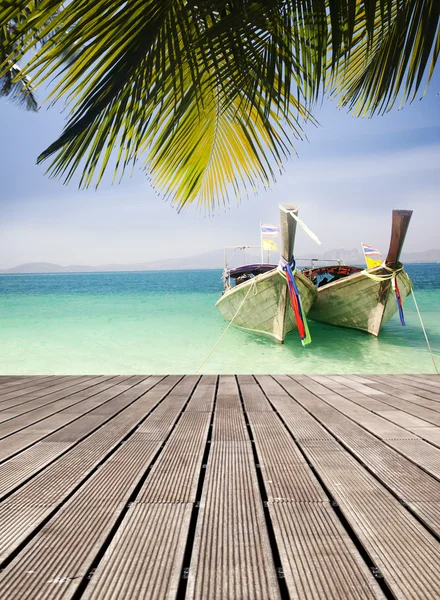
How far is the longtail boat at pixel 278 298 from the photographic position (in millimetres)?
8898

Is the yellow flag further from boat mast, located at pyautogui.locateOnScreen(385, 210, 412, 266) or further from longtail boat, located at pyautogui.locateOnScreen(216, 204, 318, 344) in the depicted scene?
boat mast, located at pyautogui.locateOnScreen(385, 210, 412, 266)

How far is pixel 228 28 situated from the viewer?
162 cm

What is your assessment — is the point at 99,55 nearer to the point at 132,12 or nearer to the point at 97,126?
→ the point at 132,12

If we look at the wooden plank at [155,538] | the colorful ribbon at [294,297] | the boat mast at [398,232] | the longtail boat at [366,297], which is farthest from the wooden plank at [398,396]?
the longtail boat at [366,297]

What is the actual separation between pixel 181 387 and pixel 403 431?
1.85 meters

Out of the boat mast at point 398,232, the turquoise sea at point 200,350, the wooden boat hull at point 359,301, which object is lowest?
the turquoise sea at point 200,350

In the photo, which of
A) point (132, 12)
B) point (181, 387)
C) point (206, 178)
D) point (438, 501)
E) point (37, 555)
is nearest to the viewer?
point (37, 555)

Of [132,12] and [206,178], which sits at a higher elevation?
[132,12]

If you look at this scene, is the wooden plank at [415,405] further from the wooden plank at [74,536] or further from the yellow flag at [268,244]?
the yellow flag at [268,244]

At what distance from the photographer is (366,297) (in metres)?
11.3

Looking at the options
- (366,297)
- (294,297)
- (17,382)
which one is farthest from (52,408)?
(366,297)

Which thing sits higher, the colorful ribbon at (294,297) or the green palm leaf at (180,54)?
the green palm leaf at (180,54)

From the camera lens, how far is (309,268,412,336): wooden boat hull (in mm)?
10953

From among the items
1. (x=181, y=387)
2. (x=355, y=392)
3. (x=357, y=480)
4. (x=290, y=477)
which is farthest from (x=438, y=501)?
(x=181, y=387)
